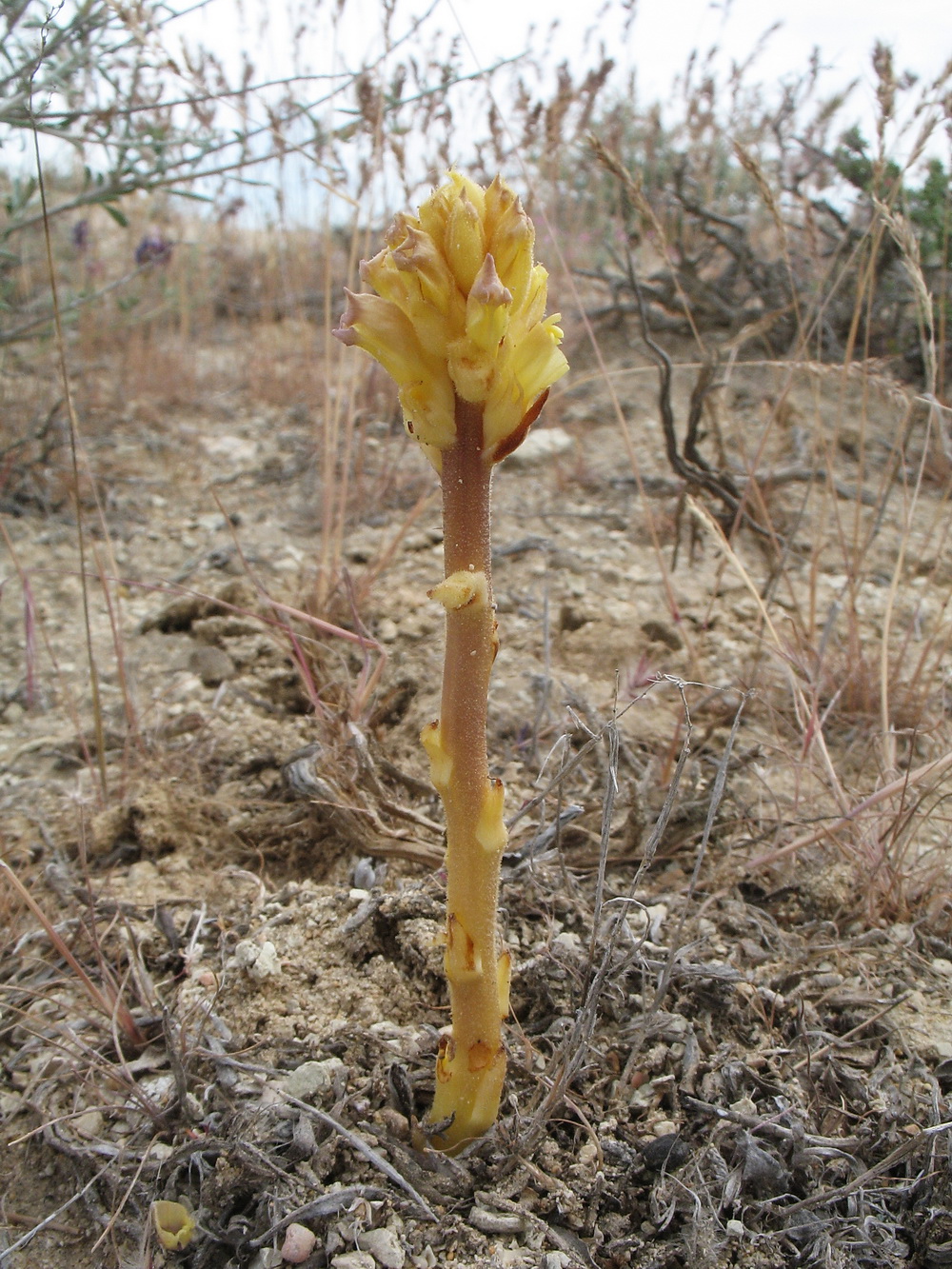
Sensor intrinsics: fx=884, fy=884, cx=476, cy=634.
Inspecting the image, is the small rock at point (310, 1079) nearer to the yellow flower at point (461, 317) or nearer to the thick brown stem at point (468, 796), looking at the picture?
the thick brown stem at point (468, 796)

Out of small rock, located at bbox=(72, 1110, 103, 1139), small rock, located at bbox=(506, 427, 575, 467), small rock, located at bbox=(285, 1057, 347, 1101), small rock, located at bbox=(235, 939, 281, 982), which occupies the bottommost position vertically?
small rock, located at bbox=(72, 1110, 103, 1139)

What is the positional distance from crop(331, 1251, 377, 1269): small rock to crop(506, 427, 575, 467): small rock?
2.78m

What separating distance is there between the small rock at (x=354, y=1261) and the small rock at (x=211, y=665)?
1.43 metres

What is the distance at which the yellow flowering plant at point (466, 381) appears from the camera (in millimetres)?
701

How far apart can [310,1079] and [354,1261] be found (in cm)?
22

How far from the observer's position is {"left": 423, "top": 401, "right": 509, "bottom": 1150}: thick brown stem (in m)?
0.77

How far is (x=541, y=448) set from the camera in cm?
349

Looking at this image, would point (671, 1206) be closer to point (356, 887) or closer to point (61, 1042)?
point (356, 887)

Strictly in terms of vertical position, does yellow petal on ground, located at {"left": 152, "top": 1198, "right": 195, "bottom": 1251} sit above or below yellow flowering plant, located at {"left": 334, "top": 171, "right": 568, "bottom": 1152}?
below

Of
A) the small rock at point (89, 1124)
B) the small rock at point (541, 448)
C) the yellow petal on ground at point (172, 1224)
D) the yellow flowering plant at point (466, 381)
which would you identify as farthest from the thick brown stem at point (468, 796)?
the small rock at point (541, 448)

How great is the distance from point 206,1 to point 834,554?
2.27 m

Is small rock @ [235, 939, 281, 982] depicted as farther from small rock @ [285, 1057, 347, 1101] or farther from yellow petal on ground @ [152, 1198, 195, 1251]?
yellow petal on ground @ [152, 1198, 195, 1251]

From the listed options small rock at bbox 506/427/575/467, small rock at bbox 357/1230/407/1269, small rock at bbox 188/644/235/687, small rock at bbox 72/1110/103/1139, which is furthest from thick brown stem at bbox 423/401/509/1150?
small rock at bbox 506/427/575/467

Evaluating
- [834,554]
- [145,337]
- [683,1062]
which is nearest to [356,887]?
[683,1062]
